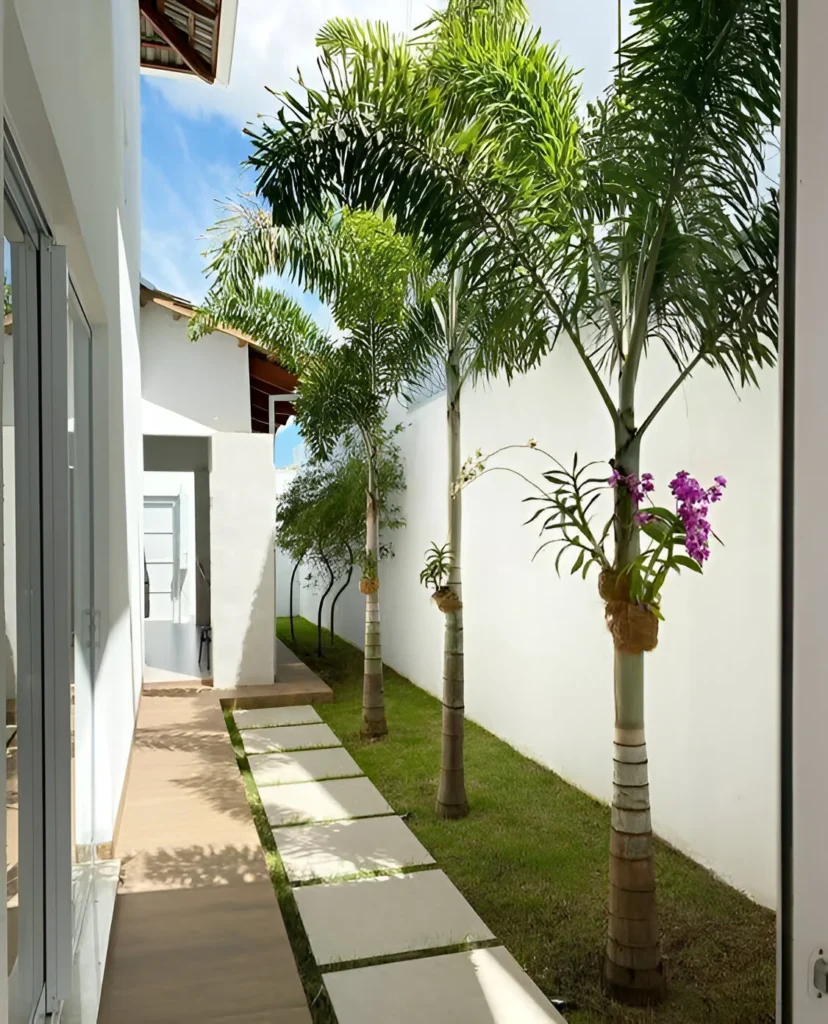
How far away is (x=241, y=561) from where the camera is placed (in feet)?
22.7

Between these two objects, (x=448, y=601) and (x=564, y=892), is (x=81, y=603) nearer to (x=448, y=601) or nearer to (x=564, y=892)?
(x=448, y=601)

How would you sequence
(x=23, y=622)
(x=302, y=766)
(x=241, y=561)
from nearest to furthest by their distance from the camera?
(x=23, y=622)
(x=302, y=766)
(x=241, y=561)

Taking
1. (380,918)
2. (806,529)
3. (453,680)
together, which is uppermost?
(806,529)

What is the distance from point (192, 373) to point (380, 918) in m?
5.72

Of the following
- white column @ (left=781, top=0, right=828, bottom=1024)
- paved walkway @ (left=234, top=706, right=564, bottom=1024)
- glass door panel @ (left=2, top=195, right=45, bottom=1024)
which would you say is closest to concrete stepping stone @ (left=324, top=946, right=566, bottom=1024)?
paved walkway @ (left=234, top=706, right=564, bottom=1024)

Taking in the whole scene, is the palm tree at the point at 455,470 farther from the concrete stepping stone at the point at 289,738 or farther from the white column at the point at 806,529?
the white column at the point at 806,529

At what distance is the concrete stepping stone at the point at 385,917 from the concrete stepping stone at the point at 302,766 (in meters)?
1.39

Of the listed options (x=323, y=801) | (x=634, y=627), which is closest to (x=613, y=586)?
(x=634, y=627)

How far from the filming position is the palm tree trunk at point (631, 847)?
7.97 ft

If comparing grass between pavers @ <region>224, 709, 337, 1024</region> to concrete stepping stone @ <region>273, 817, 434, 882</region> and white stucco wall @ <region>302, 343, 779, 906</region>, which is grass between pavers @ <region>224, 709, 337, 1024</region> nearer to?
concrete stepping stone @ <region>273, 817, 434, 882</region>

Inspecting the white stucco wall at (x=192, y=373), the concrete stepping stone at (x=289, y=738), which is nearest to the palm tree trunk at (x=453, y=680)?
the concrete stepping stone at (x=289, y=738)

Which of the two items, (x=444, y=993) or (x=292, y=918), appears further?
(x=292, y=918)

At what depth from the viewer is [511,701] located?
5.12 m

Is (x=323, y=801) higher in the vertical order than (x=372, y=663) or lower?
lower
